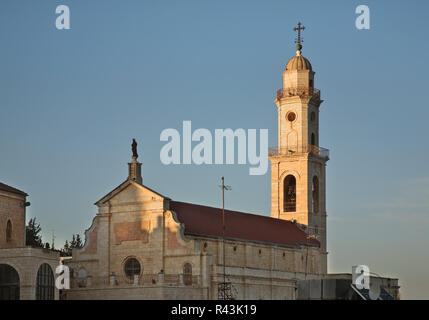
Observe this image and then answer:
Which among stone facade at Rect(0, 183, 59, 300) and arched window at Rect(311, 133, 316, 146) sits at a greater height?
arched window at Rect(311, 133, 316, 146)

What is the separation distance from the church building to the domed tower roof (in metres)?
17.4

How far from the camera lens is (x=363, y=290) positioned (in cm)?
5981

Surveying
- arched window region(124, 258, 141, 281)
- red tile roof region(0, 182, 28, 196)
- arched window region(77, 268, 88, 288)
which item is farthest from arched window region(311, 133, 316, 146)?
red tile roof region(0, 182, 28, 196)

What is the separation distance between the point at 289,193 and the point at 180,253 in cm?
2716

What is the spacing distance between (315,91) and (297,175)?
9681 millimetres

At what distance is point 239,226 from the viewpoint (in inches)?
3474

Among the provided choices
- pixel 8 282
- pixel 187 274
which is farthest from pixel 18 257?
pixel 187 274

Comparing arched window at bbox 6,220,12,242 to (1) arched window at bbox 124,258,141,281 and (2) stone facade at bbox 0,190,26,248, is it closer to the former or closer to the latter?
(2) stone facade at bbox 0,190,26,248

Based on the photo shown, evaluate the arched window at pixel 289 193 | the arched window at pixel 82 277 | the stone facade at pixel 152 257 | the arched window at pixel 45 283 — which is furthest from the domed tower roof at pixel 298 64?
the arched window at pixel 45 283

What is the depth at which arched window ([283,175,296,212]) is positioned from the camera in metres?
104

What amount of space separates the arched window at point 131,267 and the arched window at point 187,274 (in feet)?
15.7

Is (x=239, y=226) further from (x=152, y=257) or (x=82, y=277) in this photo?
(x=82, y=277)
